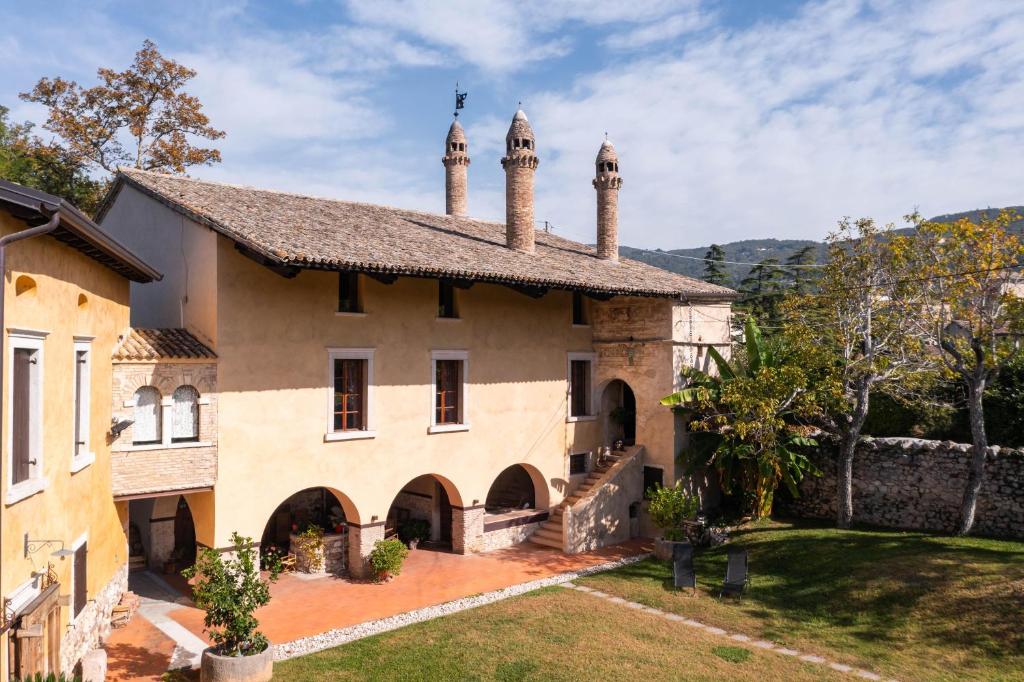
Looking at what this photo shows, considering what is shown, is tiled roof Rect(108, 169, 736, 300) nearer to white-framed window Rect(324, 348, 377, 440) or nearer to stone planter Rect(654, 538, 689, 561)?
white-framed window Rect(324, 348, 377, 440)

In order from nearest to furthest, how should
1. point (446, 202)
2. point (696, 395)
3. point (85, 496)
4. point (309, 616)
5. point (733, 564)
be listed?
point (85, 496), point (309, 616), point (733, 564), point (696, 395), point (446, 202)

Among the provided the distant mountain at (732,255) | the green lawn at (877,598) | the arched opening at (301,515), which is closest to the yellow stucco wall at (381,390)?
the arched opening at (301,515)

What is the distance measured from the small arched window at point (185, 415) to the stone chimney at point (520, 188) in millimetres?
10456

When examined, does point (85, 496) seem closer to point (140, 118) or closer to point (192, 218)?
point (192, 218)

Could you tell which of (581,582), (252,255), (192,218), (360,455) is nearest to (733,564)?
(581,582)

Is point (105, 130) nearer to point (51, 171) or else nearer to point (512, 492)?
point (51, 171)

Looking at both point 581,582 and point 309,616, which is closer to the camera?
point 309,616

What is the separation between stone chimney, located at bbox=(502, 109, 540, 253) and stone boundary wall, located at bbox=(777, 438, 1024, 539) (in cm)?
1092

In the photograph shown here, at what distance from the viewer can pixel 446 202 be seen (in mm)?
26812

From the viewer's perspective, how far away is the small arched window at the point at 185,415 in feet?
48.2

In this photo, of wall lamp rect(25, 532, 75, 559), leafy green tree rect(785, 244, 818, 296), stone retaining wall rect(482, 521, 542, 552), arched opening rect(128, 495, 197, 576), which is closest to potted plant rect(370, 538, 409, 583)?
stone retaining wall rect(482, 521, 542, 552)

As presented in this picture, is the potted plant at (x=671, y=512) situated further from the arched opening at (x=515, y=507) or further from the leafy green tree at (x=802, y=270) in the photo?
the leafy green tree at (x=802, y=270)

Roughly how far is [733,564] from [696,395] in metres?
5.77

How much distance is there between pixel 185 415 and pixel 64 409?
14.1ft
